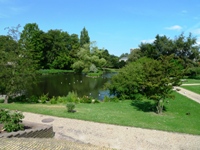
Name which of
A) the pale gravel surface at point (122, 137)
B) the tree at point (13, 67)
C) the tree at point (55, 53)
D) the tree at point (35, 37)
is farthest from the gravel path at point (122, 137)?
the tree at point (55, 53)

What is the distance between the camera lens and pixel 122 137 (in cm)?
841

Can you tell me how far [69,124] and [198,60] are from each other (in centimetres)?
3920

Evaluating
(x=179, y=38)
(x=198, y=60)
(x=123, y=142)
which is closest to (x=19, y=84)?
(x=123, y=142)

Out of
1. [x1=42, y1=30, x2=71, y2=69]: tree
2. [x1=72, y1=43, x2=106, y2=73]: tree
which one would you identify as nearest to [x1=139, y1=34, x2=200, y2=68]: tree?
[x1=72, y1=43, x2=106, y2=73]: tree

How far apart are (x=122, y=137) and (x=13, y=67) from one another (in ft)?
37.8

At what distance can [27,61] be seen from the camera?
1661 centimetres

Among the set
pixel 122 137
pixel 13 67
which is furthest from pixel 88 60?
pixel 122 137

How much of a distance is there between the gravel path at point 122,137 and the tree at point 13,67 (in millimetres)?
7559

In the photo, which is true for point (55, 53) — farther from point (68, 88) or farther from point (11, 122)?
point (11, 122)

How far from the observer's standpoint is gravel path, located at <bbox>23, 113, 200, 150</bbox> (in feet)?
25.4

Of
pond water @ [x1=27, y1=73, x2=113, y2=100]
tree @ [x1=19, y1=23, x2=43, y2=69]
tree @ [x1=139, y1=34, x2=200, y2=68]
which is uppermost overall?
tree @ [x1=19, y1=23, x2=43, y2=69]

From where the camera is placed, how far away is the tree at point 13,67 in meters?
15.8

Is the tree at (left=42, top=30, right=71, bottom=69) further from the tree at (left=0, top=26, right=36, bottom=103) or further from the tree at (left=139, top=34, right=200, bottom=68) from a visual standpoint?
the tree at (left=0, top=26, right=36, bottom=103)

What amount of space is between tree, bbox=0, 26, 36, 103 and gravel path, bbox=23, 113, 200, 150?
7559 mm
